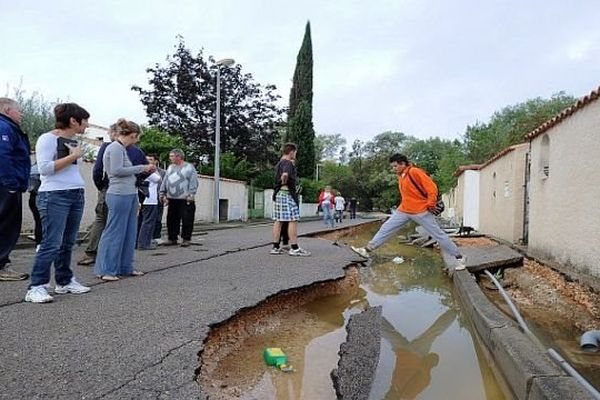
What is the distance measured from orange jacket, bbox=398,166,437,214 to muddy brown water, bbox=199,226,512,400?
1.17 metres

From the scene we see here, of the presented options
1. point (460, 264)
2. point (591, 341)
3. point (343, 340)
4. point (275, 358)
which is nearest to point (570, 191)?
point (460, 264)

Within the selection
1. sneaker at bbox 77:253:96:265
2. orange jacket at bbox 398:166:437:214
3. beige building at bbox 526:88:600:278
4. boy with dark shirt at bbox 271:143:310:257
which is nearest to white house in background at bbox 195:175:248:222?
boy with dark shirt at bbox 271:143:310:257

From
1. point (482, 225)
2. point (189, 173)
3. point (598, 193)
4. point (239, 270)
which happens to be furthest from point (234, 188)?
point (598, 193)

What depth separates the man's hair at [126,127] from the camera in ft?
15.8

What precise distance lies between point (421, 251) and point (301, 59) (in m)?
24.3

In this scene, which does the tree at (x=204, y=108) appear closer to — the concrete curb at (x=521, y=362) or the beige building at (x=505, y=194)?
the beige building at (x=505, y=194)

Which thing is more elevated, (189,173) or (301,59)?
(301,59)

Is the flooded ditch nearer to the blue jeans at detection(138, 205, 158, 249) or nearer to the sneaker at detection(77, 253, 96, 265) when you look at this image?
the sneaker at detection(77, 253, 96, 265)

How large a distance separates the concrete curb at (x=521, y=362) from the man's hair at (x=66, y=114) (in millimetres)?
3718

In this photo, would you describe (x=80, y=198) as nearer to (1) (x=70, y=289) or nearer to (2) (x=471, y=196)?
(1) (x=70, y=289)

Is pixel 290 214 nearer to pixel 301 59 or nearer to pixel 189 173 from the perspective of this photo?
pixel 189 173

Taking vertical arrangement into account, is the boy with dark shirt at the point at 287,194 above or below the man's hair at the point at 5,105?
below

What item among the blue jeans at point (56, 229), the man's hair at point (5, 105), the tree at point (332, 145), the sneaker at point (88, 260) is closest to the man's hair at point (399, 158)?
the sneaker at point (88, 260)

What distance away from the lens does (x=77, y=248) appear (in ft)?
24.2
